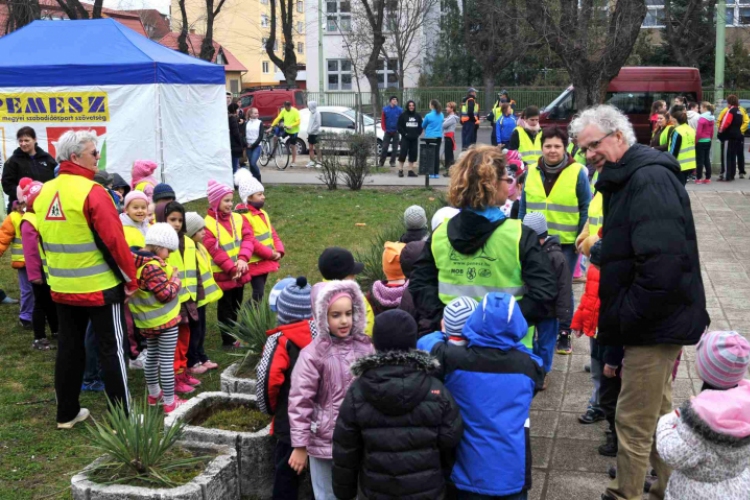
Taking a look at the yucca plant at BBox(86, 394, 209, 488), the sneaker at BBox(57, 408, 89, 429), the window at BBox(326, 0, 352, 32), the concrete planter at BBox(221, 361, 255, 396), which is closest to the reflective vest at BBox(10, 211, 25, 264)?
the sneaker at BBox(57, 408, 89, 429)

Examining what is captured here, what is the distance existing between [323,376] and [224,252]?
326cm

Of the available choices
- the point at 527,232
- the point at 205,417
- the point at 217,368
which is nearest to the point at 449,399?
the point at 527,232

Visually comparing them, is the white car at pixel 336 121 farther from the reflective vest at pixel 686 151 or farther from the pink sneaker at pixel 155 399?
the pink sneaker at pixel 155 399

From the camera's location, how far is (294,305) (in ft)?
14.9

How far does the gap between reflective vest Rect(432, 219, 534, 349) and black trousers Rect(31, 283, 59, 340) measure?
15.3 ft

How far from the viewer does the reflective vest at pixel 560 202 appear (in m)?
7.18

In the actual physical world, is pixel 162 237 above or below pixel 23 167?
below

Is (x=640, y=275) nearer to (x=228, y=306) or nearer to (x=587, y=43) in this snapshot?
(x=228, y=306)

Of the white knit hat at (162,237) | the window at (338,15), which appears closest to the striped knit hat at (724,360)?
the white knit hat at (162,237)

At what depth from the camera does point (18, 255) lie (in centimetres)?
794

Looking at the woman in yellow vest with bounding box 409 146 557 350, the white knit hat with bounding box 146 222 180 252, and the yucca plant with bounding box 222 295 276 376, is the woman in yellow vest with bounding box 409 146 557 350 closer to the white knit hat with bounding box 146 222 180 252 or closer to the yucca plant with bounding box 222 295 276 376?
the yucca plant with bounding box 222 295 276 376

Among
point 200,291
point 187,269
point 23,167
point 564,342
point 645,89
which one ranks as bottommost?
point 564,342

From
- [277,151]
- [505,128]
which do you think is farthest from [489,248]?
[277,151]

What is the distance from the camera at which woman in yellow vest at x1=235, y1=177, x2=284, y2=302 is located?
734 centimetres
